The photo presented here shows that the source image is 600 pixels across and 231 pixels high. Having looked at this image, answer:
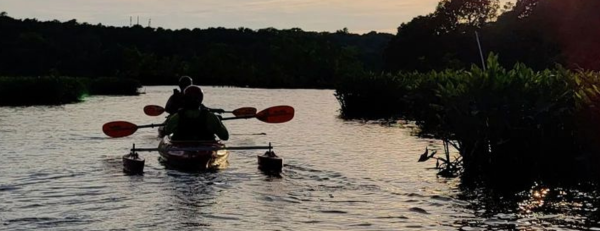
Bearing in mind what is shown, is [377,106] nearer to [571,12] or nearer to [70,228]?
[571,12]

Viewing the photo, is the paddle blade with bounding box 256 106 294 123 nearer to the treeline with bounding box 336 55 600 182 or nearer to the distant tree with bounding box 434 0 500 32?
the treeline with bounding box 336 55 600 182

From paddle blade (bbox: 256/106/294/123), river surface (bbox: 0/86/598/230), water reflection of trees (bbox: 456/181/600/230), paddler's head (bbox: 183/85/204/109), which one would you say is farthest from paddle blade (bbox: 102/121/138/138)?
water reflection of trees (bbox: 456/181/600/230)

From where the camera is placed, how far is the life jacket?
17047 millimetres

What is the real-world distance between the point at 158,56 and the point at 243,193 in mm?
146220

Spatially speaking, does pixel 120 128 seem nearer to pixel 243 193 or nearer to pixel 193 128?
pixel 193 128

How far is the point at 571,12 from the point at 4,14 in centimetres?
11879

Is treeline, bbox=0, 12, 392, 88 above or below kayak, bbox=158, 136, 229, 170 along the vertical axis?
above

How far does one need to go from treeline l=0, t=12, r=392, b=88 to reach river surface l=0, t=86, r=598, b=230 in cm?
8678

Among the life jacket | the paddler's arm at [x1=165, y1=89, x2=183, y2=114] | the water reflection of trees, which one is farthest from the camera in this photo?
the paddler's arm at [x1=165, y1=89, x2=183, y2=114]

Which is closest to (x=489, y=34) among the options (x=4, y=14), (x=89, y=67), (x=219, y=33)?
(x=89, y=67)

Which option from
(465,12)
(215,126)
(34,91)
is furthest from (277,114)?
(465,12)

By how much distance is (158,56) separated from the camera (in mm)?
157500

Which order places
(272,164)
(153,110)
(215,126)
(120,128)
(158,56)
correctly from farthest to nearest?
(158,56)
(153,110)
(120,128)
(272,164)
(215,126)

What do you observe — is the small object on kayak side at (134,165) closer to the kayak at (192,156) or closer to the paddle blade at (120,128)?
the kayak at (192,156)
